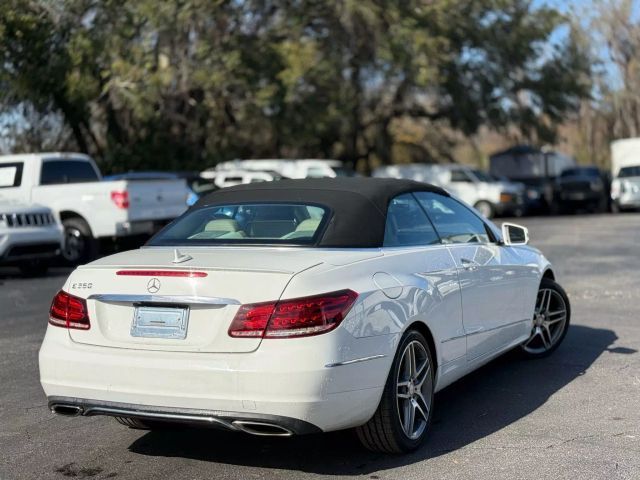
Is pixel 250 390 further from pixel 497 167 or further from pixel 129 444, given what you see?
pixel 497 167

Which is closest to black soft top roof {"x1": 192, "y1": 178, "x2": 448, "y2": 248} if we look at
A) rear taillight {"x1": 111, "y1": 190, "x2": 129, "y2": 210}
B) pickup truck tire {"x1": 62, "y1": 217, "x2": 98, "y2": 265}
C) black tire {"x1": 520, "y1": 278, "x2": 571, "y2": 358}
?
black tire {"x1": 520, "y1": 278, "x2": 571, "y2": 358}

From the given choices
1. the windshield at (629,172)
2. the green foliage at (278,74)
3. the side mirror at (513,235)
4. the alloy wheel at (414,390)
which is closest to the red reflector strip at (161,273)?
the alloy wheel at (414,390)

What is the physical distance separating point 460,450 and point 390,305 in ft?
3.17

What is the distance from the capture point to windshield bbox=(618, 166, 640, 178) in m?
31.2

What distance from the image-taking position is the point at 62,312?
16.6ft

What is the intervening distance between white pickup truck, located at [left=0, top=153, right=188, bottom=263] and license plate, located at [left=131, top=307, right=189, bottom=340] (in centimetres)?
1149

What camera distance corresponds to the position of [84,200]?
16.3m

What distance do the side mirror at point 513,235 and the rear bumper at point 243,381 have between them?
97.4 inches

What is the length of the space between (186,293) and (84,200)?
12203mm

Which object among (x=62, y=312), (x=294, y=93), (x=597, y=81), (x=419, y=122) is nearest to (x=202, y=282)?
(x=62, y=312)

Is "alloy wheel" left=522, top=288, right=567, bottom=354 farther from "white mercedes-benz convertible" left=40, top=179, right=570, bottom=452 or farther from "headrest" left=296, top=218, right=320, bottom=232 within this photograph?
"headrest" left=296, top=218, right=320, bottom=232

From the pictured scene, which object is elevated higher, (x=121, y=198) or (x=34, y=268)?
(x=121, y=198)

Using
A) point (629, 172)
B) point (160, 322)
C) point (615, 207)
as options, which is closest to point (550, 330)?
point (160, 322)

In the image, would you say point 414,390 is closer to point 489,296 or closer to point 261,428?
point 261,428
